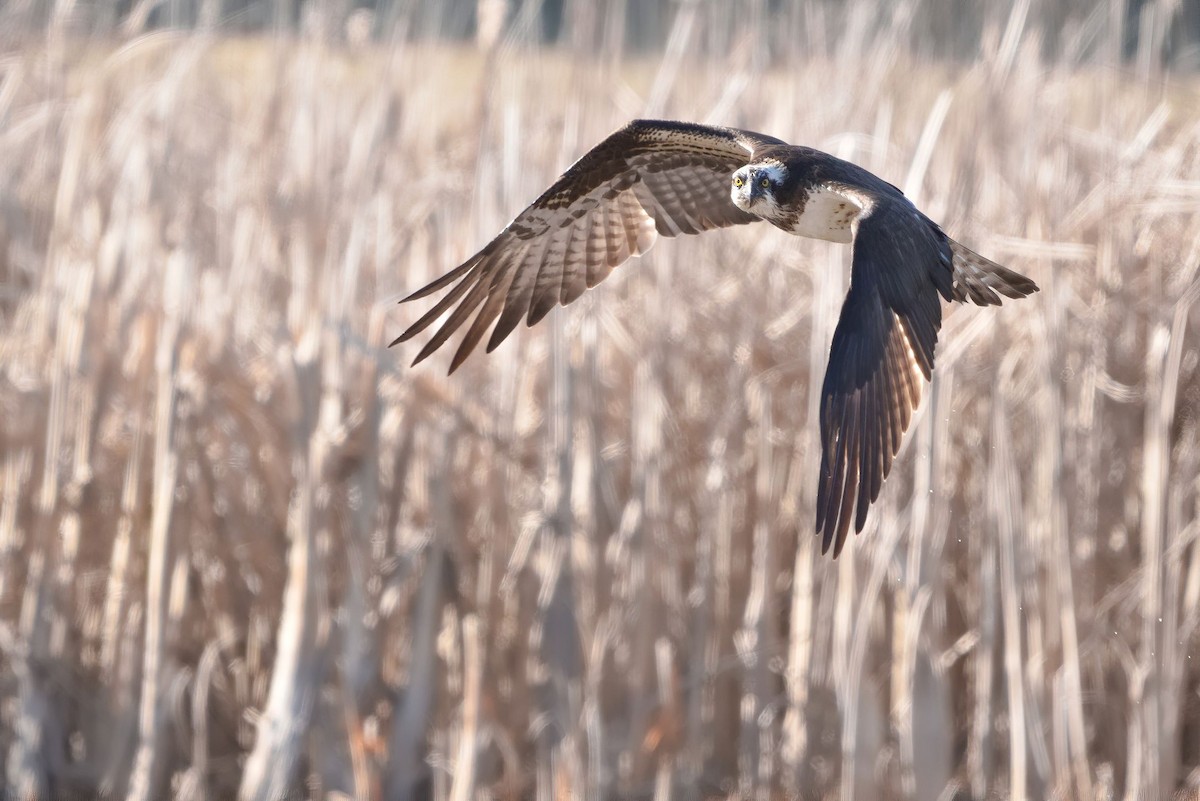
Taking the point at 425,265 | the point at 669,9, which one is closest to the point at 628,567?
the point at 425,265

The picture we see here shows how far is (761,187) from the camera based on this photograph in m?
3.18

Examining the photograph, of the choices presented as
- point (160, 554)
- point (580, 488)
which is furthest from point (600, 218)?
point (160, 554)

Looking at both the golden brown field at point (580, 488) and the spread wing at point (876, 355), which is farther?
the golden brown field at point (580, 488)

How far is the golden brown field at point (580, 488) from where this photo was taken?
3.97 m

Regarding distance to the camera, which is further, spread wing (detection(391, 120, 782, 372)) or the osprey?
spread wing (detection(391, 120, 782, 372))

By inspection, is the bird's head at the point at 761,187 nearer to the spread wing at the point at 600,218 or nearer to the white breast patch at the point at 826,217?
the white breast patch at the point at 826,217

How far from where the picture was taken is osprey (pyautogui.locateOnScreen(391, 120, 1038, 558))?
2.56 m

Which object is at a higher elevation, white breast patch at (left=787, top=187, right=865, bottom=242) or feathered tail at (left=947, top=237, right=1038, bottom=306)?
white breast patch at (left=787, top=187, right=865, bottom=242)

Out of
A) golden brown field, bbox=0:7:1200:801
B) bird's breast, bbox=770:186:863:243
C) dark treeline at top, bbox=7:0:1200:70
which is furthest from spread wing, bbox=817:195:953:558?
dark treeline at top, bbox=7:0:1200:70

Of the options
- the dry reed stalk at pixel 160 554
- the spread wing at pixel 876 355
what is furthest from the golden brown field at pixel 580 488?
the spread wing at pixel 876 355

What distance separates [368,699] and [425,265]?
1.26 m

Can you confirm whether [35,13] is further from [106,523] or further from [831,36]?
[831,36]

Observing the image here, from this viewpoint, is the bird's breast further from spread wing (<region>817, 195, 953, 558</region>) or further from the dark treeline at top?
the dark treeline at top

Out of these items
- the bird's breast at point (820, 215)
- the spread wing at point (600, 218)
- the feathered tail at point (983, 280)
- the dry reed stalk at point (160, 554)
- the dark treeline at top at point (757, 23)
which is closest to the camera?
the bird's breast at point (820, 215)
